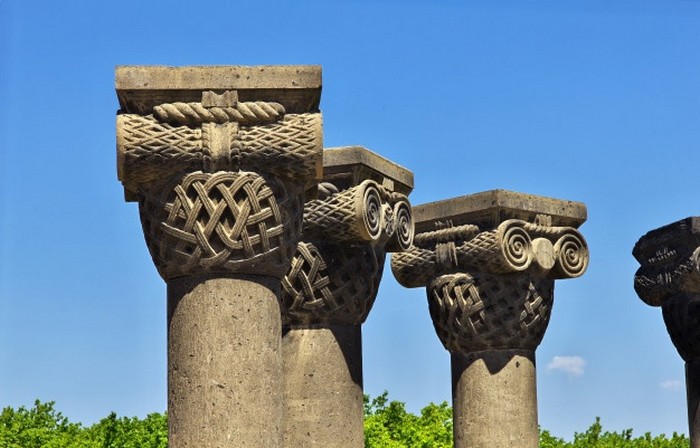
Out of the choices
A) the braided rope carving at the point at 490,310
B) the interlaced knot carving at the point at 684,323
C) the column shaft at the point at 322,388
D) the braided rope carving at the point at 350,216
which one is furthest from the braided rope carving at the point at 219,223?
the interlaced knot carving at the point at 684,323

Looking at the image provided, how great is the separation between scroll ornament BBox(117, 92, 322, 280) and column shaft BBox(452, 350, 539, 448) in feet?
15.4

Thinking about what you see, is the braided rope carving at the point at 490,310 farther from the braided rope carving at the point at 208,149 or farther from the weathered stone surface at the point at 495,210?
the braided rope carving at the point at 208,149

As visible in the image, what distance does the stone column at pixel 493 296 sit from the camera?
449 inches

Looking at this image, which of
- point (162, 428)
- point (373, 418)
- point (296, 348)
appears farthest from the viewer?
point (373, 418)

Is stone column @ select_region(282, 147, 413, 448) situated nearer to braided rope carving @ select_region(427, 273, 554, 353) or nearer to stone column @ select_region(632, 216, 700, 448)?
braided rope carving @ select_region(427, 273, 554, 353)

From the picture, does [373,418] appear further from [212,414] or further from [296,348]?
[212,414]

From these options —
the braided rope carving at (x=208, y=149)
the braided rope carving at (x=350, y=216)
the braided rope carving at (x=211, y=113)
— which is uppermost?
the braided rope carving at (x=350, y=216)

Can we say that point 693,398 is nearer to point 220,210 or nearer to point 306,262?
point 306,262

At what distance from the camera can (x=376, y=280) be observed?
33.2 feet

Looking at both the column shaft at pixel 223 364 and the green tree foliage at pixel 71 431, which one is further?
the green tree foliage at pixel 71 431

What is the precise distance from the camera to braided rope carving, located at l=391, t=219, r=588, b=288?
1137cm

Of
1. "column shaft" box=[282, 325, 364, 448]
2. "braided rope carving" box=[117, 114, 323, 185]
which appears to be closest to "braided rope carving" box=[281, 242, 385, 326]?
"column shaft" box=[282, 325, 364, 448]

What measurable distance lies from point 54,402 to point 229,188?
765 inches

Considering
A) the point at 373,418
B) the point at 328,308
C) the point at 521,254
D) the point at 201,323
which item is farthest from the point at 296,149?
the point at 373,418
